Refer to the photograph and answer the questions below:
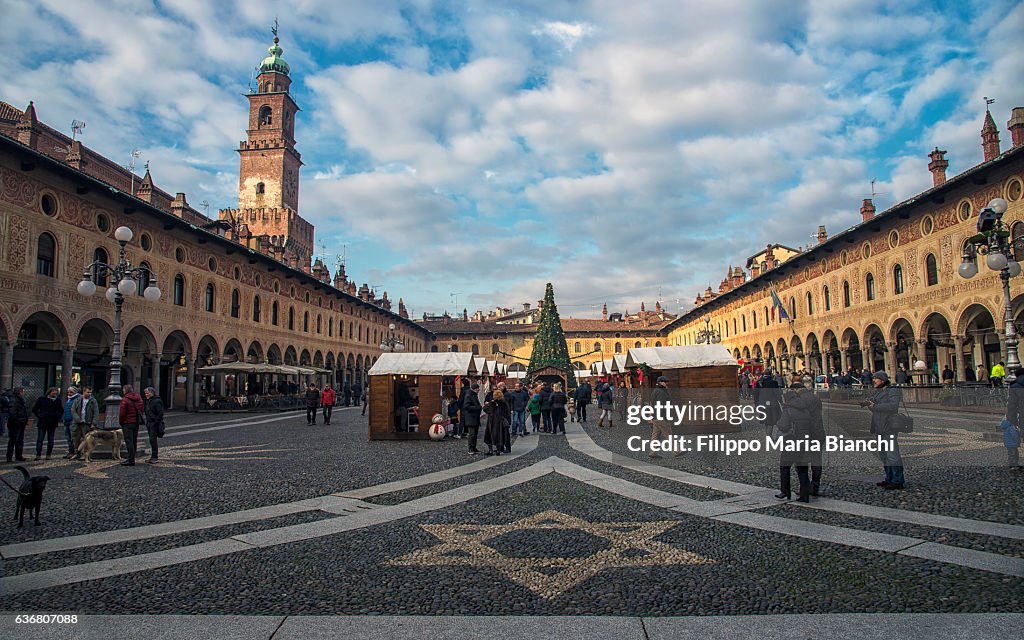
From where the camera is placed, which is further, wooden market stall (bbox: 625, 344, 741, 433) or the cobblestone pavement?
wooden market stall (bbox: 625, 344, 741, 433)

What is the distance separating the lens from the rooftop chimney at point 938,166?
2908 centimetres

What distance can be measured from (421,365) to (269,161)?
67.9m

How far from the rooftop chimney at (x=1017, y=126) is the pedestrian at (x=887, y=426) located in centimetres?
2271

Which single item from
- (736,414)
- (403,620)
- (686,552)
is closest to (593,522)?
(686,552)

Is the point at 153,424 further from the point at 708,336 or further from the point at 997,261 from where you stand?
the point at 708,336

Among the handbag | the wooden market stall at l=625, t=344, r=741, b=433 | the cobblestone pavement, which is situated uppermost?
the wooden market stall at l=625, t=344, r=741, b=433

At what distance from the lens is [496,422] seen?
42.1 feet

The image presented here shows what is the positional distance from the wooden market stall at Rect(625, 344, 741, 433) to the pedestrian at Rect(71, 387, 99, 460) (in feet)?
42.3

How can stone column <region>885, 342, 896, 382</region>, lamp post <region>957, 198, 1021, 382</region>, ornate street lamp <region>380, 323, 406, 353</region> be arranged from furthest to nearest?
1. ornate street lamp <region>380, 323, 406, 353</region>
2. stone column <region>885, 342, 896, 382</region>
3. lamp post <region>957, 198, 1021, 382</region>

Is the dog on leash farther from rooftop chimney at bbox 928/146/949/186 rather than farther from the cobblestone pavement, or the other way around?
rooftop chimney at bbox 928/146/949/186

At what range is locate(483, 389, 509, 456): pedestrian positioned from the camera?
12.8 m

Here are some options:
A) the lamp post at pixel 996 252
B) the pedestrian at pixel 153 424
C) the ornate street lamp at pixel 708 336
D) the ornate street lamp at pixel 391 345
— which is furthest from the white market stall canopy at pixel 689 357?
the ornate street lamp at pixel 391 345

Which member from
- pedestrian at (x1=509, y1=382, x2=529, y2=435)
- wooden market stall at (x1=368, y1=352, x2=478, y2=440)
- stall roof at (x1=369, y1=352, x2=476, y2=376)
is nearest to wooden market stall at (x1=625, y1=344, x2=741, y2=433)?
pedestrian at (x1=509, y1=382, x2=529, y2=435)

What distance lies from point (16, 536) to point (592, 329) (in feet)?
256
